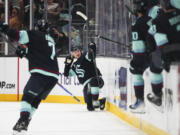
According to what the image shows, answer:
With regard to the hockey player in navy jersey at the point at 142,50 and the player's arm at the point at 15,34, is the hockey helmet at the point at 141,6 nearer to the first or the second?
the hockey player in navy jersey at the point at 142,50

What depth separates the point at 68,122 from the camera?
5.10 m

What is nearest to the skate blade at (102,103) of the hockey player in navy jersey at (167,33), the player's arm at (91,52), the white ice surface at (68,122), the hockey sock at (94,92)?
the hockey sock at (94,92)

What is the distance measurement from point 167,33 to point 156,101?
0.71 metres

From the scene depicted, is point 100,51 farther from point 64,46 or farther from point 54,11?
point 54,11

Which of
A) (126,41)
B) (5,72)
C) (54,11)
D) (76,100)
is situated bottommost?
(76,100)

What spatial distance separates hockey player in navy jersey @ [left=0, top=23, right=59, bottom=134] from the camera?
12.6ft

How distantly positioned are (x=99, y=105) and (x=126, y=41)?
184cm

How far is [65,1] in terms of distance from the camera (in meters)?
8.83

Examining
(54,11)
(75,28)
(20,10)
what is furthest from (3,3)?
(75,28)

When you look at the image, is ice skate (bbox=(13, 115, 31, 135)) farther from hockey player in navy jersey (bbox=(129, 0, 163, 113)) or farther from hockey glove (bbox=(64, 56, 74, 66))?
hockey glove (bbox=(64, 56, 74, 66))

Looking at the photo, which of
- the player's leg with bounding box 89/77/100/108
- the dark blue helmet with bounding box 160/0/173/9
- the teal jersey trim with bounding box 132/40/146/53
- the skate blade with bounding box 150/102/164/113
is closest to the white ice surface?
the player's leg with bounding box 89/77/100/108

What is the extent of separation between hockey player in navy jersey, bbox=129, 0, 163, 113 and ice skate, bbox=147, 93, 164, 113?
0.02 meters

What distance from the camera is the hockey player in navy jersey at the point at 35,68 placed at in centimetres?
384

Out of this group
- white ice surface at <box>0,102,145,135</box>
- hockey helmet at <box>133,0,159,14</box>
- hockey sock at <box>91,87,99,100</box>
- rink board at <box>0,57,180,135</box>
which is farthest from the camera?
hockey sock at <box>91,87,99,100</box>
